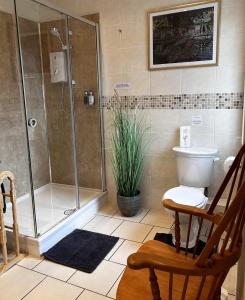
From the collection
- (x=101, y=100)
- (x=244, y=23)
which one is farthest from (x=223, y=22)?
(x=101, y=100)

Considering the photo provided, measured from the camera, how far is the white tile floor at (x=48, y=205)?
7.67 feet

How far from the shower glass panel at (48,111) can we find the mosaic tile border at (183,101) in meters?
0.56

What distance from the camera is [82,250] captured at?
2174 mm

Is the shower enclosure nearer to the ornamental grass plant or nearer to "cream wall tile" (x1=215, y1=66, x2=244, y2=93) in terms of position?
the ornamental grass plant

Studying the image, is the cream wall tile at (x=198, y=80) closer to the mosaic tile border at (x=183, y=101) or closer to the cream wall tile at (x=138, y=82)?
the mosaic tile border at (x=183, y=101)

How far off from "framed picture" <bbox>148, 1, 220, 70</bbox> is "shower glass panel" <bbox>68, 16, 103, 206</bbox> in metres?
0.68

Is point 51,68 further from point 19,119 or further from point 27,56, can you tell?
point 19,119

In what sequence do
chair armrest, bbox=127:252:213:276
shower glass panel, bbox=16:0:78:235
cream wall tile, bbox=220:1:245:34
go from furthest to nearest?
shower glass panel, bbox=16:0:78:235, cream wall tile, bbox=220:1:245:34, chair armrest, bbox=127:252:213:276

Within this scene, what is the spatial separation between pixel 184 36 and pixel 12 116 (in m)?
1.91

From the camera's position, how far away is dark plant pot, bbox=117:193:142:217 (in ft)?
8.80

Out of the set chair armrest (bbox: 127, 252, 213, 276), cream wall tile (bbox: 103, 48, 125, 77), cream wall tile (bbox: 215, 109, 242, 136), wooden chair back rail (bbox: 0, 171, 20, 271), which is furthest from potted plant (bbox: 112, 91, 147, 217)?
chair armrest (bbox: 127, 252, 213, 276)

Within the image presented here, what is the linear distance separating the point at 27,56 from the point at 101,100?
90 centimetres

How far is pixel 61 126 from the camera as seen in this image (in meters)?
3.02

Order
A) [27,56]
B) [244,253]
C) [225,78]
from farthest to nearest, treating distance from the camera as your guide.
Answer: [27,56] → [225,78] → [244,253]
